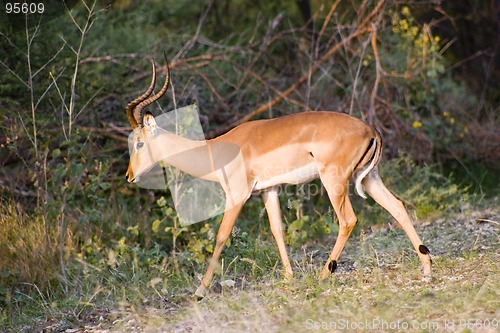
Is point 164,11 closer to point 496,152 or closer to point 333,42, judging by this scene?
point 333,42

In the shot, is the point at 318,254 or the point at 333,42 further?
the point at 333,42

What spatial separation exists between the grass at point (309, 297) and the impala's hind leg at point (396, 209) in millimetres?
127

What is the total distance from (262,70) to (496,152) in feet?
11.7

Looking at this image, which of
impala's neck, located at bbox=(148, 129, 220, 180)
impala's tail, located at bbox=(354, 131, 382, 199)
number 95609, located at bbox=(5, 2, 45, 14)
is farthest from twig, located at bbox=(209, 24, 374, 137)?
impala's tail, located at bbox=(354, 131, 382, 199)

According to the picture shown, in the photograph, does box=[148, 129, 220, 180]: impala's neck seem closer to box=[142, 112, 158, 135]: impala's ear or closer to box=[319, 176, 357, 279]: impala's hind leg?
box=[142, 112, 158, 135]: impala's ear

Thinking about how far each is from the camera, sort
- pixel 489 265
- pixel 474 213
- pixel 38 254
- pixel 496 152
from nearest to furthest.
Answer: pixel 489 265 < pixel 38 254 < pixel 474 213 < pixel 496 152

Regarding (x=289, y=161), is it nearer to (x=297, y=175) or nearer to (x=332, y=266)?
A: (x=297, y=175)

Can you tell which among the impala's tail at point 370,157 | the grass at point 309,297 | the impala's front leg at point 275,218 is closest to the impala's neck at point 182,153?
the impala's front leg at point 275,218

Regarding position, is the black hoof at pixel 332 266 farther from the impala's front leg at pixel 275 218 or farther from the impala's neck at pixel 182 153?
the impala's neck at pixel 182 153

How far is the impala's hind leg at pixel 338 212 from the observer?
568cm

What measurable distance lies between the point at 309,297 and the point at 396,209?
1.12 meters

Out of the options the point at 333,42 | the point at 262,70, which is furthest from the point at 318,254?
Answer: the point at 333,42

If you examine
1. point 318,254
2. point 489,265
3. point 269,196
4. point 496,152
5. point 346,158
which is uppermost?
point 346,158

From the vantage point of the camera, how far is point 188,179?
872cm
